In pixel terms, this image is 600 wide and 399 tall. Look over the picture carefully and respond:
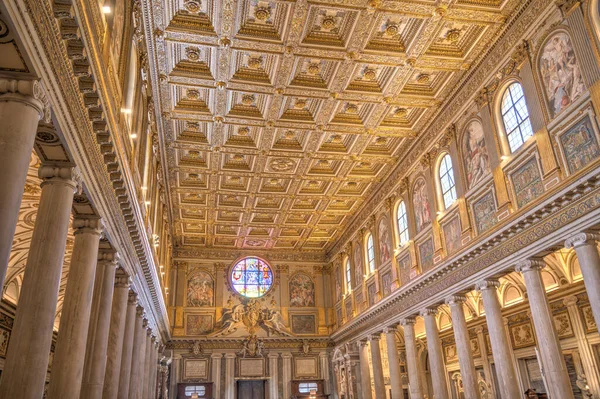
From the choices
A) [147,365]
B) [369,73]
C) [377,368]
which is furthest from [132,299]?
[377,368]

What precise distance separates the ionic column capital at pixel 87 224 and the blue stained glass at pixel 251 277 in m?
20.4

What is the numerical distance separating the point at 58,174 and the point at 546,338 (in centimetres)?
1062

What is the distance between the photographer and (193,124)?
18.2 metres

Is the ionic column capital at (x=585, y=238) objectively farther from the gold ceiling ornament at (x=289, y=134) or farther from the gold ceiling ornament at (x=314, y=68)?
the gold ceiling ornament at (x=289, y=134)

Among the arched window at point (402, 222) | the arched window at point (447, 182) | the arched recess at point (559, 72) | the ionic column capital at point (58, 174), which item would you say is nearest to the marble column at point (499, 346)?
the arched window at point (447, 182)

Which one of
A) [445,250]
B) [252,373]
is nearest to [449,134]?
[445,250]

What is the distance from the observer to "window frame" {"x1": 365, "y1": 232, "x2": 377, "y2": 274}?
2369 cm

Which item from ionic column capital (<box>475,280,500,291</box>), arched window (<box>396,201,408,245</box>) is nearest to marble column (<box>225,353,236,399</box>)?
arched window (<box>396,201,408,245</box>)

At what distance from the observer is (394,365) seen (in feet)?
67.1

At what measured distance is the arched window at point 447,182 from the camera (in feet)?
54.9

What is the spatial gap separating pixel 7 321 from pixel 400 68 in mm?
15302

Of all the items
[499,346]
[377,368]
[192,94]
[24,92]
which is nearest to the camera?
[24,92]

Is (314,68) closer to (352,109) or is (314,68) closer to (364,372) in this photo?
(352,109)

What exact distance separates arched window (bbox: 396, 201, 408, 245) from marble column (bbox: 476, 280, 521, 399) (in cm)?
584
